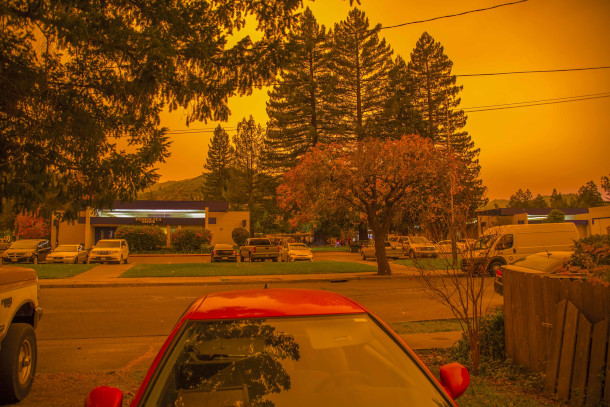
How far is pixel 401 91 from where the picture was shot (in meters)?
56.2

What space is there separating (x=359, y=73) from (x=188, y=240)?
29.2 metres

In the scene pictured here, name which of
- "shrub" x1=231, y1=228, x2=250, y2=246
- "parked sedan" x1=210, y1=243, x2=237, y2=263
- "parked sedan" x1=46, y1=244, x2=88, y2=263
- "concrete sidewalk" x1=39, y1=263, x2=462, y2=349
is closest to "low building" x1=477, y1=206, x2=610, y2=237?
"shrub" x1=231, y1=228, x2=250, y2=246

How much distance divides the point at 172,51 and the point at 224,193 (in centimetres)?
7530

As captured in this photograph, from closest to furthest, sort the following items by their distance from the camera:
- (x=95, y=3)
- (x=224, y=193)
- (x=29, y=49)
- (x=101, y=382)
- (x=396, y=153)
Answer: (x=101, y=382), (x=95, y=3), (x=29, y=49), (x=396, y=153), (x=224, y=193)

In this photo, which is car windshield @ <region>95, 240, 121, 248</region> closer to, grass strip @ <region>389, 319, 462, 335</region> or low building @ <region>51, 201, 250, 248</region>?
low building @ <region>51, 201, 250, 248</region>

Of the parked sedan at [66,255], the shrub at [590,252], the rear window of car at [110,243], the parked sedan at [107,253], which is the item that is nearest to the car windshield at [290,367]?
the shrub at [590,252]

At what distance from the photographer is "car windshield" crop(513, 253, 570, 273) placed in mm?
12711

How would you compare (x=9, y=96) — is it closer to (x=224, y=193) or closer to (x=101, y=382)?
(x=101, y=382)

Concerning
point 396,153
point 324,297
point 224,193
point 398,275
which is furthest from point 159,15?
point 224,193

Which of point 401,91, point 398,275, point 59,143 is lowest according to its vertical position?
point 398,275

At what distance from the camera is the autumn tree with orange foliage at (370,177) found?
21.7 meters

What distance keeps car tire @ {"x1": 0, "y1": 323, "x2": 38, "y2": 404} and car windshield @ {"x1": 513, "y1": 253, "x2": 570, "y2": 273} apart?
12.1 metres

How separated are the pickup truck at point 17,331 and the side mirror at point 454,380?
4.64m

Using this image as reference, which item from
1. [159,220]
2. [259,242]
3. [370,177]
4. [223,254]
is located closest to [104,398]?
[370,177]
